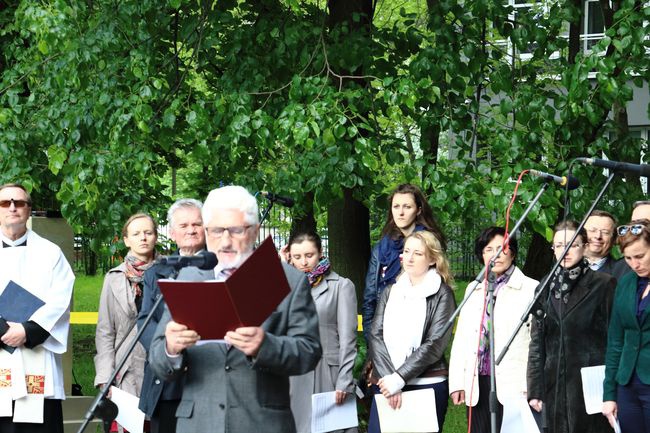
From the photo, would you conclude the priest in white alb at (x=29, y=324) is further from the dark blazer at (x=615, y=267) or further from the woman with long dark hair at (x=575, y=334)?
the dark blazer at (x=615, y=267)

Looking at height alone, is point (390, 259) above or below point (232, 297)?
above

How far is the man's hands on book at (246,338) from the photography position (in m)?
4.59

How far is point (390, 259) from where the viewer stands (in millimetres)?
8805

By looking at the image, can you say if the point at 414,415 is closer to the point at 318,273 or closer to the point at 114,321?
the point at 318,273

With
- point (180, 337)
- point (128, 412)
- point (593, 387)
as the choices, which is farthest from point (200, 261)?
point (593, 387)

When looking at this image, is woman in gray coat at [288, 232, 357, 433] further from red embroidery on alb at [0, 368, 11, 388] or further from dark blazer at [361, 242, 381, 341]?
red embroidery on alb at [0, 368, 11, 388]

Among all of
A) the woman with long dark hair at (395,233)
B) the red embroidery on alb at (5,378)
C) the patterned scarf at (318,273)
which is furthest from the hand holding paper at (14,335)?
the woman with long dark hair at (395,233)

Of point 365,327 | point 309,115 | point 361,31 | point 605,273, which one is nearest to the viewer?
point 605,273

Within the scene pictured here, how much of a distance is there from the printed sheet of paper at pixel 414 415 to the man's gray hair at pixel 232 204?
349cm

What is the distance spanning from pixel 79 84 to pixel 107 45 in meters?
0.48

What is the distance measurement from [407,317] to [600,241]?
1878 millimetres

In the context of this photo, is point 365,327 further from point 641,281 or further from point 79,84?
point 79,84

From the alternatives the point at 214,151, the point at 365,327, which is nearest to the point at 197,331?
the point at 365,327

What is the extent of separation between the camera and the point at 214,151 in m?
10.8
